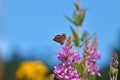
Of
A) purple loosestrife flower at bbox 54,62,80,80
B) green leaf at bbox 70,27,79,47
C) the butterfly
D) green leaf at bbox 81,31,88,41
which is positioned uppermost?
green leaf at bbox 81,31,88,41

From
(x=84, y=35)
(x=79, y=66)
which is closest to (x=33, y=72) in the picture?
(x=84, y=35)

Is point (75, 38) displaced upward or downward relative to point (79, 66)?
upward

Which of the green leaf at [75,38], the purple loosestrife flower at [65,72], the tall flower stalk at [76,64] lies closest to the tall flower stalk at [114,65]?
the tall flower stalk at [76,64]

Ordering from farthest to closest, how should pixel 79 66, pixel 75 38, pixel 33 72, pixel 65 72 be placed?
pixel 33 72 → pixel 75 38 → pixel 79 66 → pixel 65 72

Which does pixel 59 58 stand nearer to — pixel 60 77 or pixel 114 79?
pixel 60 77

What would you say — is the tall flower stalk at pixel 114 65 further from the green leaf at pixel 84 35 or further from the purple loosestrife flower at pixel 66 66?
the green leaf at pixel 84 35

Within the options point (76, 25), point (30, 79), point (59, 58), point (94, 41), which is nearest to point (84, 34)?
point (76, 25)

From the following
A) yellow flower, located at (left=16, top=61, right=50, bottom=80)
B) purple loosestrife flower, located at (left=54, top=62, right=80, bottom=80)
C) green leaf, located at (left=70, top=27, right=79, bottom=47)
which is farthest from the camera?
yellow flower, located at (left=16, top=61, right=50, bottom=80)

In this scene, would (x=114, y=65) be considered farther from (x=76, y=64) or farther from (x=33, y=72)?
(x=33, y=72)

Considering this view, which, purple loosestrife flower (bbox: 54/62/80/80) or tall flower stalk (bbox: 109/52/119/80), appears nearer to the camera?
purple loosestrife flower (bbox: 54/62/80/80)

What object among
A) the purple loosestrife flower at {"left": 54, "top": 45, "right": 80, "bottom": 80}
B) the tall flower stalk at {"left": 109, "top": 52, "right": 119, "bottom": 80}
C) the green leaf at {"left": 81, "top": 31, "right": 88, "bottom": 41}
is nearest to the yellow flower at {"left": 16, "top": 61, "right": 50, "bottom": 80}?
the green leaf at {"left": 81, "top": 31, "right": 88, "bottom": 41}

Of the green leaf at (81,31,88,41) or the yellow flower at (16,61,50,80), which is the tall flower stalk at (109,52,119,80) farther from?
the yellow flower at (16,61,50,80)
